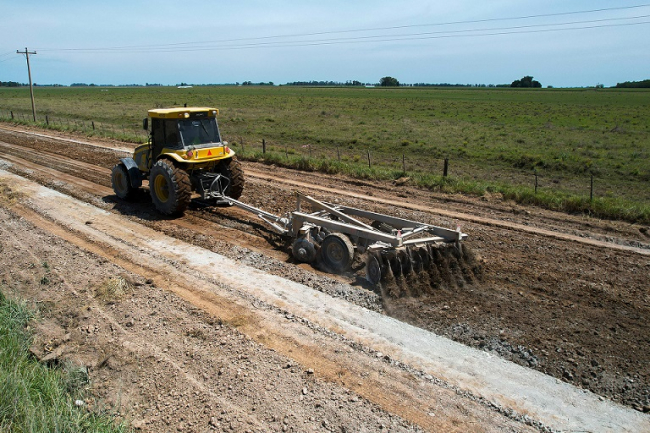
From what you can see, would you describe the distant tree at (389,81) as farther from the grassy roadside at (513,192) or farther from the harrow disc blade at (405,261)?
the harrow disc blade at (405,261)

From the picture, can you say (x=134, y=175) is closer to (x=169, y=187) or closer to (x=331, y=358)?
(x=169, y=187)

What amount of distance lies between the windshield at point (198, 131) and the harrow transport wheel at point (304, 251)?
14.7ft

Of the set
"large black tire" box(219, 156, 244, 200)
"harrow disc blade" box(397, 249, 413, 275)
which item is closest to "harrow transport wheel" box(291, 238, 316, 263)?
"harrow disc blade" box(397, 249, 413, 275)

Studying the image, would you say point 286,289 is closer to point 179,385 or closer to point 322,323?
point 322,323

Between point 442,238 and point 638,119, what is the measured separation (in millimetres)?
52125

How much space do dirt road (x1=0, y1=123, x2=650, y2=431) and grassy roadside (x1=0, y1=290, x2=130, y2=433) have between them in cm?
34

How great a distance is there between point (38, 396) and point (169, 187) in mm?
6835

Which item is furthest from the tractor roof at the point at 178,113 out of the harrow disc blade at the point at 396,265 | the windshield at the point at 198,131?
the harrow disc blade at the point at 396,265

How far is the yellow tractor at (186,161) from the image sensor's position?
37.7ft

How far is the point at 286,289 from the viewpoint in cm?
804

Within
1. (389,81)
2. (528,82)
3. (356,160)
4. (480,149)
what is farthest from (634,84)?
(356,160)

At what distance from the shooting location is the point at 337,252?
8.58m

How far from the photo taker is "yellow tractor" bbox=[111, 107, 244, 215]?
1149 centimetres

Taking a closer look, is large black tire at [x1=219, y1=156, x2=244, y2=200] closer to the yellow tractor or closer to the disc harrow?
the yellow tractor
